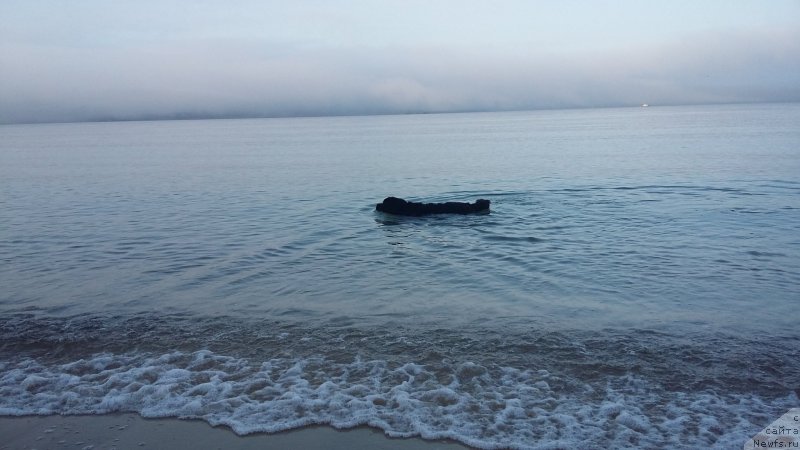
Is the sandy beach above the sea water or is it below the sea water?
above

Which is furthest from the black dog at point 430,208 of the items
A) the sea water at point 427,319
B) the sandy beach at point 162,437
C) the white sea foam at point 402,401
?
the sandy beach at point 162,437

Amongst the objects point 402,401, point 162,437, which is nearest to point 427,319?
point 402,401

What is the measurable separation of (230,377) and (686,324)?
323 inches

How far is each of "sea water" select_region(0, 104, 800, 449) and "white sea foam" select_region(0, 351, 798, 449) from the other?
36 millimetres

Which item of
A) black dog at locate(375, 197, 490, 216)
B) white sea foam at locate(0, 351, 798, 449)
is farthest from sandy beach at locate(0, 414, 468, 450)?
black dog at locate(375, 197, 490, 216)

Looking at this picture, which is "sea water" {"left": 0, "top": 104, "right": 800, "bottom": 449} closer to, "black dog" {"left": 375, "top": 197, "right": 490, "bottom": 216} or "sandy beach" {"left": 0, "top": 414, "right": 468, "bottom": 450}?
"sandy beach" {"left": 0, "top": 414, "right": 468, "bottom": 450}

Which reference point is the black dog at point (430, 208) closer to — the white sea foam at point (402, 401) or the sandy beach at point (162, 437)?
the white sea foam at point (402, 401)

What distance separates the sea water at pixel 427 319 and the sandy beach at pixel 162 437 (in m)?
0.21

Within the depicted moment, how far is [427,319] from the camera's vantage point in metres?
11.2

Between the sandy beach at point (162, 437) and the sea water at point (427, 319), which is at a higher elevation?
the sandy beach at point (162, 437)

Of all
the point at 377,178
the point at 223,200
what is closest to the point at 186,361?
the point at 223,200

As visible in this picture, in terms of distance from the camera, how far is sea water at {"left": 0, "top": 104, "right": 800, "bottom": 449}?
7738 millimetres

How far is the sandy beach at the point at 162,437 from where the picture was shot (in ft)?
22.5

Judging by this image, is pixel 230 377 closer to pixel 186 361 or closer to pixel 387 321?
pixel 186 361
